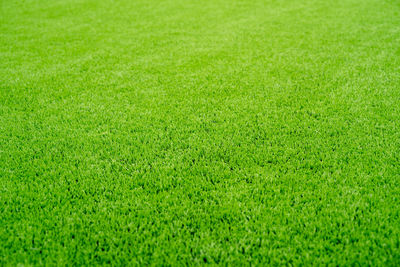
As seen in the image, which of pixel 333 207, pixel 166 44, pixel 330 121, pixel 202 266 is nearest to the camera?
pixel 202 266

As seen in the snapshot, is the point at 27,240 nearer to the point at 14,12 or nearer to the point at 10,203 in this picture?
the point at 10,203

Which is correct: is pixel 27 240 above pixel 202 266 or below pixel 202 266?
above

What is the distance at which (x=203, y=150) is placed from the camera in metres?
2.13

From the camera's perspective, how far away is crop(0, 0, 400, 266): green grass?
151 centimetres

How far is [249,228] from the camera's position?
5.17 ft

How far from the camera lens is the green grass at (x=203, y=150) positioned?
151cm

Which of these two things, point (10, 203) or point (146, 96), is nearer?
point (10, 203)

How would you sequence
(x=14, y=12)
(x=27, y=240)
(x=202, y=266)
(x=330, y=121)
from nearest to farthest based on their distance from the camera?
(x=202, y=266)
(x=27, y=240)
(x=330, y=121)
(x=14, y=12)

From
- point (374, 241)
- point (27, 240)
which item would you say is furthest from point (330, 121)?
point (27, 240)

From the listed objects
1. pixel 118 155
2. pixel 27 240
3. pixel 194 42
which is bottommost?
pixel 27 240

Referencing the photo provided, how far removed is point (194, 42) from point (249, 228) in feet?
10.6

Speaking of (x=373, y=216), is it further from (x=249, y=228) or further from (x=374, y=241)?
(x=249, y=228)

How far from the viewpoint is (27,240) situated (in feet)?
5.01

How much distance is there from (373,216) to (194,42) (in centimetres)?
334
